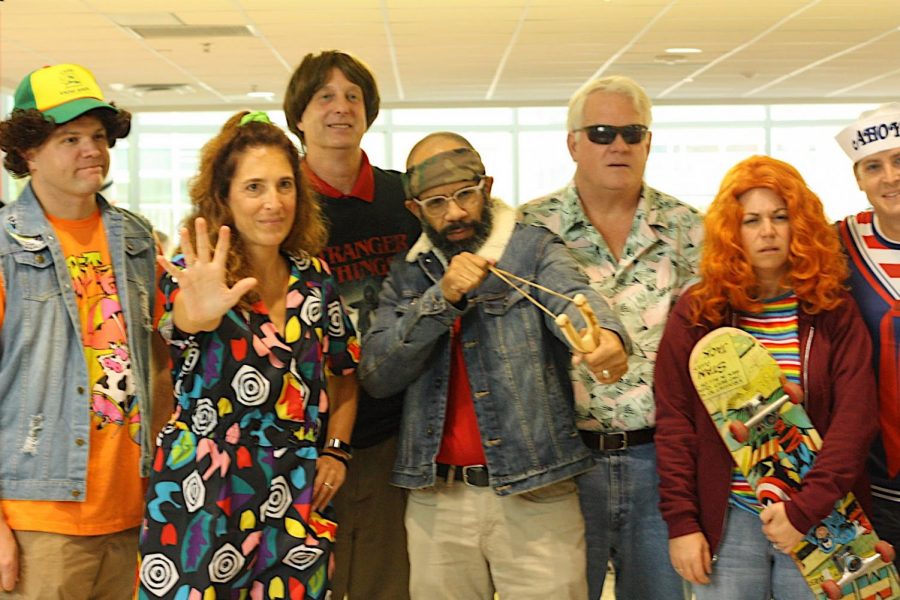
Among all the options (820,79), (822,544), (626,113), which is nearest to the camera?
(822,544)

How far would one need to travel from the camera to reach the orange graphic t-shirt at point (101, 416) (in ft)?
8.14

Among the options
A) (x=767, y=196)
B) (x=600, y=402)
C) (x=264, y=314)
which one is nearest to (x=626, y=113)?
(x=767, y=196)

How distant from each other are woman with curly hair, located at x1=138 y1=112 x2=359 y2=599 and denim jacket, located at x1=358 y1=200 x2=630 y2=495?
20 centimetres

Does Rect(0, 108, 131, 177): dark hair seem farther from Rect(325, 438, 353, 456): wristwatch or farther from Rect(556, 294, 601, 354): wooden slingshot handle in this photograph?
Rect(556, 294, 601, 354): wooden slingshot handle

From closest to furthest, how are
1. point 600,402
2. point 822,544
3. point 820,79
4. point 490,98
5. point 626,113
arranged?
point 822,544 → point 600,402 → point 626,113 → point 820,79 → point 490,98

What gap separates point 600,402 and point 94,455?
54.0 inches

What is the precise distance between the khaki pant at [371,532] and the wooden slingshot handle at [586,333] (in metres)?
0.91

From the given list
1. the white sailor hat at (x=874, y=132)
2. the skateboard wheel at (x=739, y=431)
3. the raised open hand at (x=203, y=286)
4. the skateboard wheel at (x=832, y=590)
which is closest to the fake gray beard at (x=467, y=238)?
the raised open hand at (x=203, y=286)

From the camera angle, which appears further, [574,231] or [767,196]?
[574,231]

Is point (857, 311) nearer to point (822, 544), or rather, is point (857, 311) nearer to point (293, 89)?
point (822, 544)

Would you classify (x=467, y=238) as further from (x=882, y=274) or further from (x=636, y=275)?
(x=882, y=274)

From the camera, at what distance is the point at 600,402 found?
2848 mm

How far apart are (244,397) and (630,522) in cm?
118

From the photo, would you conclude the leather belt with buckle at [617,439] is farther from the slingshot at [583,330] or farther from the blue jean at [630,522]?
the slingshot at [583,330]
